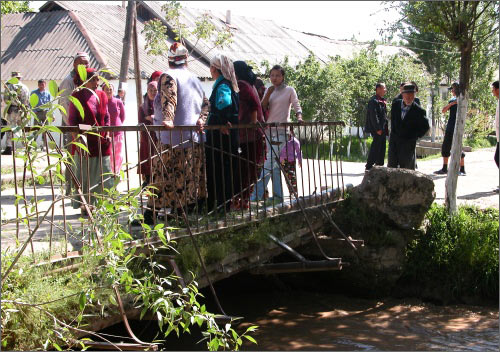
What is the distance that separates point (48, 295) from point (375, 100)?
8080mm

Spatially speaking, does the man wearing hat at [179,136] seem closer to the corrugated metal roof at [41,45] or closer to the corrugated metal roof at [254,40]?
the corrugated metal roof at [41,45]

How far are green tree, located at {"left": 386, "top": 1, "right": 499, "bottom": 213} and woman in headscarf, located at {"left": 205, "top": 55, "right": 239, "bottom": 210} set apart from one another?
3969 millimetres

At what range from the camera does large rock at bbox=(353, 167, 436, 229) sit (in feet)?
29.9

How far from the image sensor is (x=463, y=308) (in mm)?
9062

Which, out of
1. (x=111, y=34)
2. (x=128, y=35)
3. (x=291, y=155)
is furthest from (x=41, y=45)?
(x=291, y=155)

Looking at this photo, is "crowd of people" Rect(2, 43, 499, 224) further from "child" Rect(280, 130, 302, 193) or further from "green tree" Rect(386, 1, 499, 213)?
"green tree" Rect(386, 1, 499, 213)

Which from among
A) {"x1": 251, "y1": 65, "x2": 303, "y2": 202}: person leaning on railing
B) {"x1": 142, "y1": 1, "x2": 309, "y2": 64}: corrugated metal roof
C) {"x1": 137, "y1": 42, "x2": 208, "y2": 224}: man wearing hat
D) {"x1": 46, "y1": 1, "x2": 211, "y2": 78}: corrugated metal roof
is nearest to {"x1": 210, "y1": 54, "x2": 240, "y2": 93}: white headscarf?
{"x1": 137, "y1": 42, "x2": 208, "y2": 224}: man wearing hat

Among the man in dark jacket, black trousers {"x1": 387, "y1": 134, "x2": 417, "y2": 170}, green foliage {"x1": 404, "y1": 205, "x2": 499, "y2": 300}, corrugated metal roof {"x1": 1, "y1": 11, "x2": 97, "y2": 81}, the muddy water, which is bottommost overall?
the muddy water

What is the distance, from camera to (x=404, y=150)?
34.8 feet

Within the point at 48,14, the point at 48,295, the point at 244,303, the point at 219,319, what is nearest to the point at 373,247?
the point at 244,303

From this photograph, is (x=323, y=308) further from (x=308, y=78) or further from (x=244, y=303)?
(x=308, y=78)

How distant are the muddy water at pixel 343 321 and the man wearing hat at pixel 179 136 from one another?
162cm

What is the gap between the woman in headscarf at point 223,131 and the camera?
23.1 ft

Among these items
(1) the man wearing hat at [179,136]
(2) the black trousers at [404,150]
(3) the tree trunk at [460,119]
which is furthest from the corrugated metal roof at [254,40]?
(1) the man wearing hat at [179,136]
